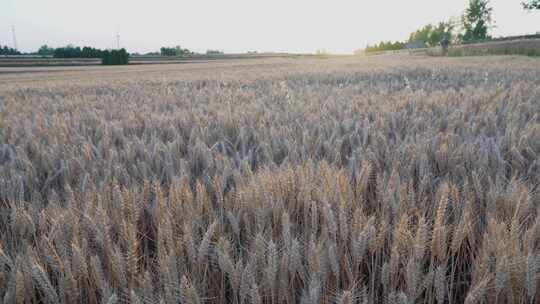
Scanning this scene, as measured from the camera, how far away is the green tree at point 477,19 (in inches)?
2694

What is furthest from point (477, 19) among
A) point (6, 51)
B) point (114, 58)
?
point (6, 51)

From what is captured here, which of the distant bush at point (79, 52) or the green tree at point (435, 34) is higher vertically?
the green tree at point (435, 34)

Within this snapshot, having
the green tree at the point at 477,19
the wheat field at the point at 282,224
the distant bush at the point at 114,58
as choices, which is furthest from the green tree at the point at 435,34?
the wheat field at the point at 282,224

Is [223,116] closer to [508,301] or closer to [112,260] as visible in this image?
[112,260]

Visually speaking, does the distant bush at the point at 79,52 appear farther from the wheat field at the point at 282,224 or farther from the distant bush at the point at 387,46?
the distant bush at the point at 387,46

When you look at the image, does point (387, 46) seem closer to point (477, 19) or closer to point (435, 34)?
point (435, 34)

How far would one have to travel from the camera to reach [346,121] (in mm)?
2055

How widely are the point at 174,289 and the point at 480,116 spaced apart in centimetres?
211

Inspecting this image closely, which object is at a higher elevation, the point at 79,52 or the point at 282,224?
the point at 79,52

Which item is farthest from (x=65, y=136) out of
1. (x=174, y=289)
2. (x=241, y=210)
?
(x=174, y=289)

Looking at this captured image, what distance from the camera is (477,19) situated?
69.2 m

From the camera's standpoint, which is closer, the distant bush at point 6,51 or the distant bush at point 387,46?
the distant bush at point 6,51

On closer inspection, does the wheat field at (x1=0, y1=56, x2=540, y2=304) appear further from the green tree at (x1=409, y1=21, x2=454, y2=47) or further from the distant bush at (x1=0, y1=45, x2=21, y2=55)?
the distant bush at (x1=0, y1=45, x2=21, y2=55)

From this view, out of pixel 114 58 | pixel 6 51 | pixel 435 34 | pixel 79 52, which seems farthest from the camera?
pixel 435 34
